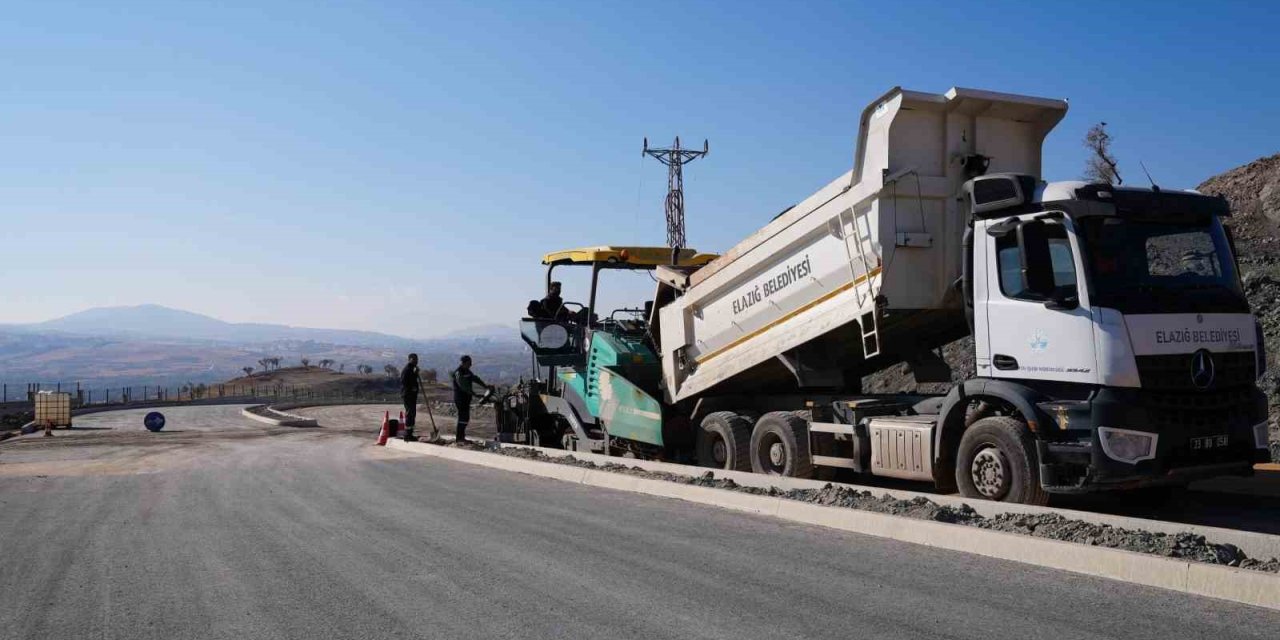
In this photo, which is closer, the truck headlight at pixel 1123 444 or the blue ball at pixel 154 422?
the truck headlight at pixel 1123 444

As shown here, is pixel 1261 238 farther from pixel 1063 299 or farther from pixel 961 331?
pixel 1063 299

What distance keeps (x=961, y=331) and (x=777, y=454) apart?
2372 mm

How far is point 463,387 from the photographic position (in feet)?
60.2

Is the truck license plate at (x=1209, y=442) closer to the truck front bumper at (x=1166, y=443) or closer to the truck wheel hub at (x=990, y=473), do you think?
the truck front bumper at (x=1166, y=443)

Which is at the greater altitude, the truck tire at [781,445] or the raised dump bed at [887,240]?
the raised dump bed at [887,240]

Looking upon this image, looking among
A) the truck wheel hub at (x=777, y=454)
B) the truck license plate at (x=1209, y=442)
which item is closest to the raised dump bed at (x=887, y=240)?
the truck wheel hub at (x=777, y=454)

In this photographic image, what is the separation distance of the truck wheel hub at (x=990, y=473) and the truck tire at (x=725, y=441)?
11.3 ft

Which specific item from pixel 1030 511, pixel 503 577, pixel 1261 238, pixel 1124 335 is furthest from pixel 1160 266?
pixel 1261 238

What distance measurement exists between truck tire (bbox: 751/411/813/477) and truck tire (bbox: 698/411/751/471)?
135 millimetres

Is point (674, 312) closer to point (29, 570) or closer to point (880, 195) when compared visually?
point (880, 195)

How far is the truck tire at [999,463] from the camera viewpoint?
8438mm

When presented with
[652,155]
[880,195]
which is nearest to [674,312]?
[880,195]

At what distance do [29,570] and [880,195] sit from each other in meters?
7.57

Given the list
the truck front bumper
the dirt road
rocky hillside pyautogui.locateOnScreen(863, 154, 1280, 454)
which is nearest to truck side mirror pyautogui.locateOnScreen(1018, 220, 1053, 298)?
the truck front bumper
